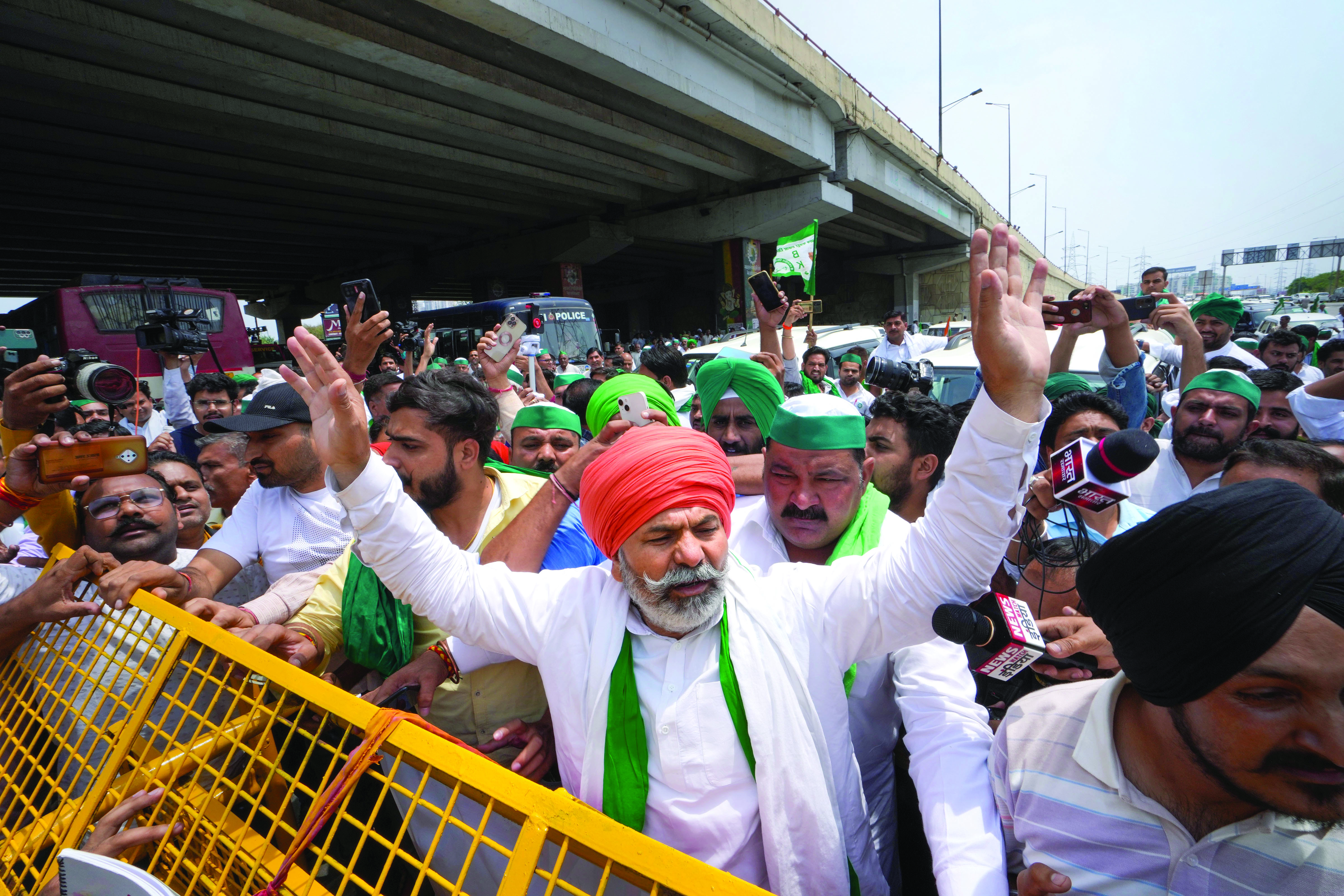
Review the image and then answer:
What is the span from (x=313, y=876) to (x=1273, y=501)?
1763 mm

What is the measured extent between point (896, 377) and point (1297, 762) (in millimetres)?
3598

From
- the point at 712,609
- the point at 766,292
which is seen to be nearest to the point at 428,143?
the point at 766,292

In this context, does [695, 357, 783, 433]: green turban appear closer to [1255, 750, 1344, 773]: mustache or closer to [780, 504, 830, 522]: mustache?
[780, 504, 830, 522]: mustache

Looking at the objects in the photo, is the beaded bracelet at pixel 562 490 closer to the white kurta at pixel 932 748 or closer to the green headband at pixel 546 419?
the white kurta at pixel 932 748

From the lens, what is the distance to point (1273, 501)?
99 centimetres

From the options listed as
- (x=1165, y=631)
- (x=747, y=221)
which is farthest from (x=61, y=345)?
(x=747, y=221)

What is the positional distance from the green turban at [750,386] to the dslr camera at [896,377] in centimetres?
135

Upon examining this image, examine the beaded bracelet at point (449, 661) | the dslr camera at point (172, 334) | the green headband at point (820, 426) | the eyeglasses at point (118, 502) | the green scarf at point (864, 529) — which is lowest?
the beaded bracelet at point (449, 661)

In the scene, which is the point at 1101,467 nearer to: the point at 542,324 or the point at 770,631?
the point at 770,631

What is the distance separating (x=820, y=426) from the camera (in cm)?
204

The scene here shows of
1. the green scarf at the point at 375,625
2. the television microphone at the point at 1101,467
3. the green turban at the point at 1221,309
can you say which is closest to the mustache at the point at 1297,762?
the television microphone at the point at 1101,467

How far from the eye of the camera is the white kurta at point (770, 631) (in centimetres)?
131

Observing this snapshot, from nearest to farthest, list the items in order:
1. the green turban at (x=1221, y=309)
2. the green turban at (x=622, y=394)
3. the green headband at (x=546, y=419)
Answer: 1. the green turban at (x=622, y=394)
2. the green headband at (x=546, y=419)
3. the green turban at (x=1221, y=309)

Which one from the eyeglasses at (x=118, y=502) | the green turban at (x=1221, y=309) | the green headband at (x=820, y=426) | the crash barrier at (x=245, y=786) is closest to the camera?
the crash barrier at (x=245, y=786)
